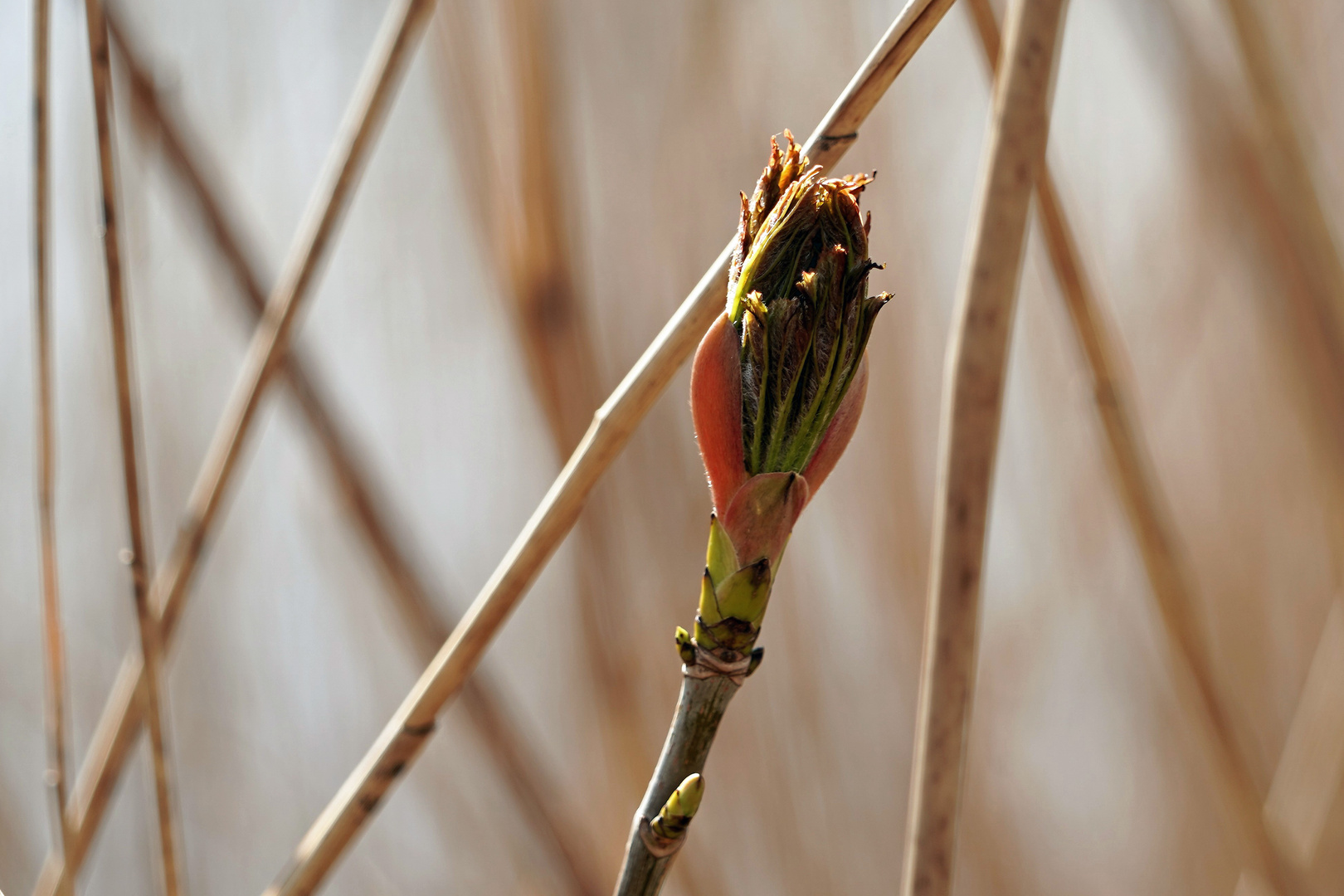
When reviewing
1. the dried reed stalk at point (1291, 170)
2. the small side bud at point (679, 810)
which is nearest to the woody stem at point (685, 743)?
the small side bud at point (679, 810)

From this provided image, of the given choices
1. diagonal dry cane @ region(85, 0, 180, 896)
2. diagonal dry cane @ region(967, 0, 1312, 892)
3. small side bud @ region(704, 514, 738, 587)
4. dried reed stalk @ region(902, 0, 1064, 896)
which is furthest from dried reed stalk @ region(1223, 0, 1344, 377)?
diagonal dry cane @ region(85, 0, 180, 896)

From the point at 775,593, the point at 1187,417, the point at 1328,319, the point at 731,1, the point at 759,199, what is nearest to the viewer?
the point at 759,199

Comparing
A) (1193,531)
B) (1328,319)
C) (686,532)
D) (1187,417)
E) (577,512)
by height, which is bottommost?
(577,512)

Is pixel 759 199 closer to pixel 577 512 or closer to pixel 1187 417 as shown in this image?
pixel 577 512

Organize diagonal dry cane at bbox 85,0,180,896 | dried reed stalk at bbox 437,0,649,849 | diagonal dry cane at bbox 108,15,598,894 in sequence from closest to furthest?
diagonal dry cane at bbox 85,0,180,896 < diagonal dry cane at bbox 108,15,598,894 < dried reed stalk at bbox 437,0,649,849

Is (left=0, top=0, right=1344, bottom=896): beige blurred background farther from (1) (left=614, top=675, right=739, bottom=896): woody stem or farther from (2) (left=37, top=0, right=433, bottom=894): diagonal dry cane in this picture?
(1) (left=614, top=675, right=739, bottom=896): woody stem

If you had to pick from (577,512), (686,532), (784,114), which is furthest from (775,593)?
(577,512)

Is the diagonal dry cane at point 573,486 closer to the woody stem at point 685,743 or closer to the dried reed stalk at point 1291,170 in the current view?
the woody stem at point 685,743

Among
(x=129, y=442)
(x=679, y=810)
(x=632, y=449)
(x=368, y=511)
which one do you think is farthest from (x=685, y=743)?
(x=632, y=449)
